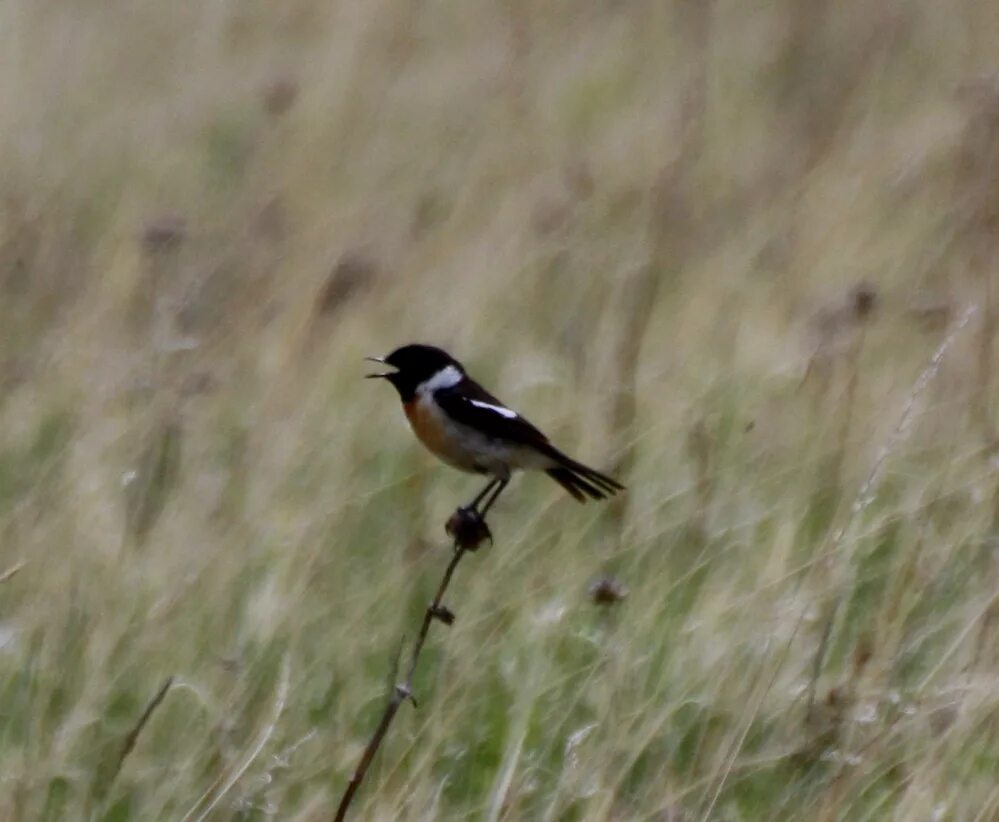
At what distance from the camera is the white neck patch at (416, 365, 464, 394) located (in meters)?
3.73

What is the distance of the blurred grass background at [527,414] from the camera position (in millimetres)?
3170

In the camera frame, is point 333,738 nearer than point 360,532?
Yes

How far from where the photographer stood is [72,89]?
258 inches

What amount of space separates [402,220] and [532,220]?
1.60 ft

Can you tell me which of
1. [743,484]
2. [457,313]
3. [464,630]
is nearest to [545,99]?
[457,313]

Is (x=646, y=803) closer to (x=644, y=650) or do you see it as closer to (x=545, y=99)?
(x=644, y=650)

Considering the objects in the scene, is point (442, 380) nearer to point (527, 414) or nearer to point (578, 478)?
point (578, 478)

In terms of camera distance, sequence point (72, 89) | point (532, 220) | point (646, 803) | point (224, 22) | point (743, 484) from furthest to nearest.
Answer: point (224, 22), point (72, 89), point (532, 220), point (743, 484), point (646, 803)

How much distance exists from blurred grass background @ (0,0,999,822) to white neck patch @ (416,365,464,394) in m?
0.27

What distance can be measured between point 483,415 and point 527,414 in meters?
0.86

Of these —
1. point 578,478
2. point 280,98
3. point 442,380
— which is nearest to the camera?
point 578,478

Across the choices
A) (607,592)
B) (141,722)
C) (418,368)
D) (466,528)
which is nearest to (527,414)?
(418,368)

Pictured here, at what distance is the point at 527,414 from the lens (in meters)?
4.45

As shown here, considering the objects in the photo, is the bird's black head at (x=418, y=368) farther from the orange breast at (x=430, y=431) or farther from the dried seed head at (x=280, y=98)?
the dried seed head at (x=280, y=98)
